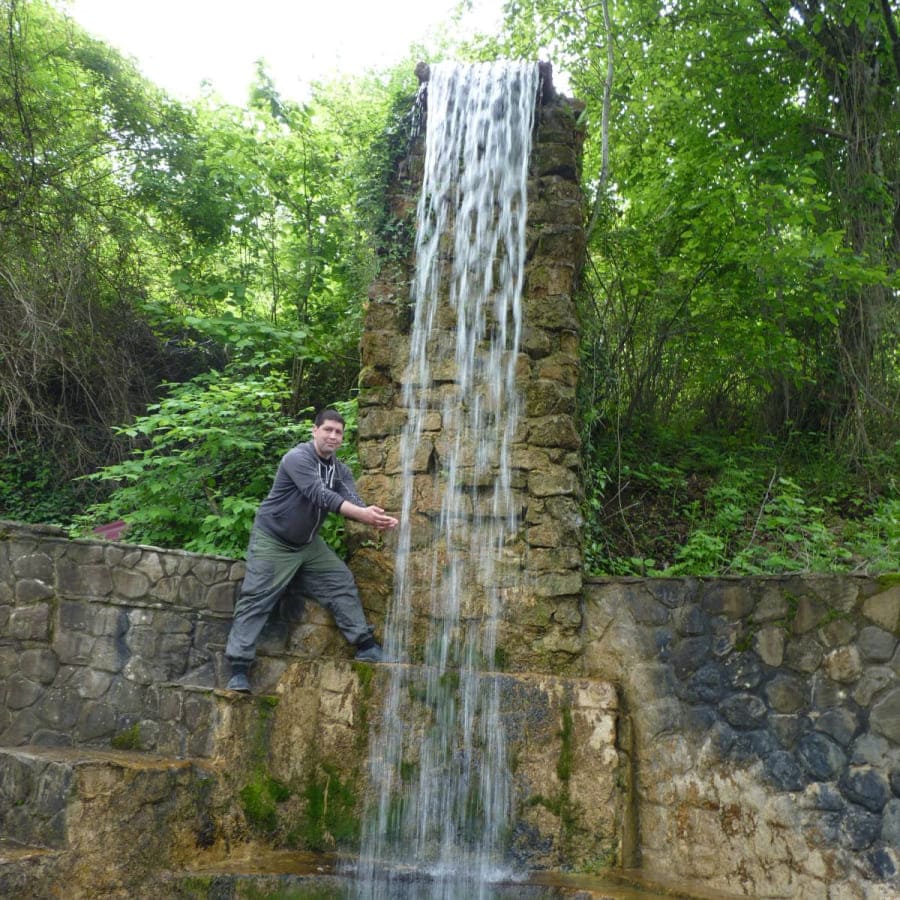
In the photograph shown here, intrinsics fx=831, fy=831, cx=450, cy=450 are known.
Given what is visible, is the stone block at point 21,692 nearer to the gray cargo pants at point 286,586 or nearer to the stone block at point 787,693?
the gray cargo pants at point 286,586

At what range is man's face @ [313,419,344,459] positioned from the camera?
4.85 metres

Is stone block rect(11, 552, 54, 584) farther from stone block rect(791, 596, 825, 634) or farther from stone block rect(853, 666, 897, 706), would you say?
stone block rect(853, 666, 897, 706)

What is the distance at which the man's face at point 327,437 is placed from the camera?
4848 millimetres

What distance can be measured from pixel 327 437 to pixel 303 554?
703 mm

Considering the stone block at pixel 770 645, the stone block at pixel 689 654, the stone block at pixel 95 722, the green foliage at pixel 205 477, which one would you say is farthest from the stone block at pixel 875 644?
the stone block at pixel 95 722

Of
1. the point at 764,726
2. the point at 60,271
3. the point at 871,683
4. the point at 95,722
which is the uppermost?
the point at 60,271

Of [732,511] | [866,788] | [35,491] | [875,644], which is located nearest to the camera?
[866,788]

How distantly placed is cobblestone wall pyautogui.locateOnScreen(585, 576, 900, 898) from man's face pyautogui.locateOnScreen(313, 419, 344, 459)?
1.90 metres

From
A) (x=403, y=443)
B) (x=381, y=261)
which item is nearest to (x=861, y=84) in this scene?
(x=381, y=261)

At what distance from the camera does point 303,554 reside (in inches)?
192

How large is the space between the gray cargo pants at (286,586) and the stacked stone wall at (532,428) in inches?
8.4

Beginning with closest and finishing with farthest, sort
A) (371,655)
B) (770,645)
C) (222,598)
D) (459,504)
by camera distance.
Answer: (770,645), (371,655), (222,598), (459,504)

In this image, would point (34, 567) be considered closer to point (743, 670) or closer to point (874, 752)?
point (743, 670)

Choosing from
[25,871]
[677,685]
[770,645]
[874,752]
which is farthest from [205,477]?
[874,752]
